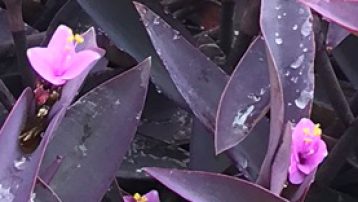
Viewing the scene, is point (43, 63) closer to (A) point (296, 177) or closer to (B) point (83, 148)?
(B) point (83, 148)

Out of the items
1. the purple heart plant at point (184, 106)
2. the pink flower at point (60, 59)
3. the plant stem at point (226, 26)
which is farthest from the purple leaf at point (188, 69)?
the plant stem at point (226, 26)

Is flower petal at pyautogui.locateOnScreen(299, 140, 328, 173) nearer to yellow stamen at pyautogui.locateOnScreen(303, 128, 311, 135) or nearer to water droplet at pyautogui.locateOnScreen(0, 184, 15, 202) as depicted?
yellow stamen at pyautogui.locateOnScreen(303, 128, 311, 135)

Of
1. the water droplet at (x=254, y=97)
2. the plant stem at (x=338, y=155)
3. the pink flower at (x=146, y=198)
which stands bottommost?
the plant stem at (x=338, y=155)

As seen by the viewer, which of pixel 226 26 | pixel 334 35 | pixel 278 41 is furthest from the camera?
pixel 226 26

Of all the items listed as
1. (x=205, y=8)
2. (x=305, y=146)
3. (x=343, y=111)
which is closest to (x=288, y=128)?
(x=305, y=146)

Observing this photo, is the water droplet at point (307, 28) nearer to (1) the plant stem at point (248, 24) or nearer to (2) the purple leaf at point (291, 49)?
(2) the purple leaf at point (291, 49)

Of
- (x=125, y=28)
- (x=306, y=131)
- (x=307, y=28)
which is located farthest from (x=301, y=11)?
(x=125, y=28)
